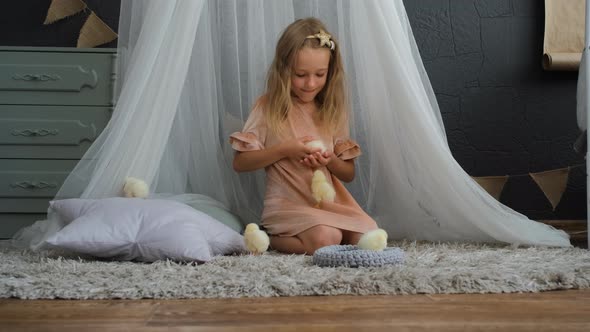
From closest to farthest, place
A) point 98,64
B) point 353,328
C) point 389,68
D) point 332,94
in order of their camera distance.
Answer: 1. point 353,328
2. point 389,68
3. point 332,94
4. point 98,64

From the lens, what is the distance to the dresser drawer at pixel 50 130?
2.44 metres

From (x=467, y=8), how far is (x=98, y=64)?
1.47 metres

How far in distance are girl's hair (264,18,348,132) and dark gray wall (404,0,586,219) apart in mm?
773

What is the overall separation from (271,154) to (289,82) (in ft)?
0.77

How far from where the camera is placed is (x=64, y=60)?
2.44m

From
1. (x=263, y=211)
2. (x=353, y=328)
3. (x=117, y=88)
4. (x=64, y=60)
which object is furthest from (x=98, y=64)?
(x=353, y=328)

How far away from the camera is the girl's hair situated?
208 cm

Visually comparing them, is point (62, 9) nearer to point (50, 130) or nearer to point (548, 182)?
point (50, 130)

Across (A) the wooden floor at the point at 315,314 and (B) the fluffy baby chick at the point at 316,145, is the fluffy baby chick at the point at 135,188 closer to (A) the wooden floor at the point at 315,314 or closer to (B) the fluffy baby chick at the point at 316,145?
(B) the fluffy baby chick at the point at 316,145

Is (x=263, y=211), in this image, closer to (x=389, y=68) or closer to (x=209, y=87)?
(x=209, y=87)

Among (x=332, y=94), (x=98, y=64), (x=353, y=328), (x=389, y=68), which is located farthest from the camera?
(x=98, y=64)

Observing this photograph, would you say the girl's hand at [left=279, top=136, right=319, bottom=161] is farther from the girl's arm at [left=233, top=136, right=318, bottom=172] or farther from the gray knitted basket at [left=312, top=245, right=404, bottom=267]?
the gray knitted basket at [left=312, top=245, right=404, bottom=267]

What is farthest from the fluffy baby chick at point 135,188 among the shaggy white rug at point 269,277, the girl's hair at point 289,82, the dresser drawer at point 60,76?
the dresser drawer at point 60,76

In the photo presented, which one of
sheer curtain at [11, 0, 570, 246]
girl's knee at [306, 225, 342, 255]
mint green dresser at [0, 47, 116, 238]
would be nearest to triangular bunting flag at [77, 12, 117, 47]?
mint green dresser at [0, 47, 116, 238]
